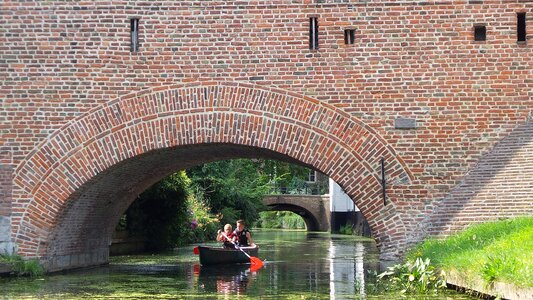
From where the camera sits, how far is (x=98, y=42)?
618 inches

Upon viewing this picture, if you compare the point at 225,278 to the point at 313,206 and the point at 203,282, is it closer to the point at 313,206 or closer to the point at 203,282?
the point at 203,282

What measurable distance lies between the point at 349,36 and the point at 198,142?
302 cm

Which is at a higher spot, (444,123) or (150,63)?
(150,63)

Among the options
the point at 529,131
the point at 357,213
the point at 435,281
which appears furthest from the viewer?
the point at 357,213

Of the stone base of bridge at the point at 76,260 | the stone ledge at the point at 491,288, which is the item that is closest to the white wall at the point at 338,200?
the stone base of bridge at the point at 76,260

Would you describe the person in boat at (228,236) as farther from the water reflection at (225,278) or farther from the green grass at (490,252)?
the green grass at (490,252)

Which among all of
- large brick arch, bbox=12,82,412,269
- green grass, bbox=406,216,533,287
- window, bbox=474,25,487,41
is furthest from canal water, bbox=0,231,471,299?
window, bbox=474,25,487,41

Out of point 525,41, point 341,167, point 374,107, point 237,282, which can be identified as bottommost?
point 237,282

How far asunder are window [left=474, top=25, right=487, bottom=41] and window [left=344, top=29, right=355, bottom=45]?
2.00 metres

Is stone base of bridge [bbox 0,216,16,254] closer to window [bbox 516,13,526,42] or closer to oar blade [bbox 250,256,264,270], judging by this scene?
oar blade [bbox 250,256,264,270]

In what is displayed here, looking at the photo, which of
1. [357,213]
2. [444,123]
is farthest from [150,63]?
[357,213]

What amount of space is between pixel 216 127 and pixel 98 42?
2.47 m

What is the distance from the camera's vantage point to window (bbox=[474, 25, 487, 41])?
1545 cm

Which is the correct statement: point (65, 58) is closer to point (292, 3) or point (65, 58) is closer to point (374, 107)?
point (292, 3)
